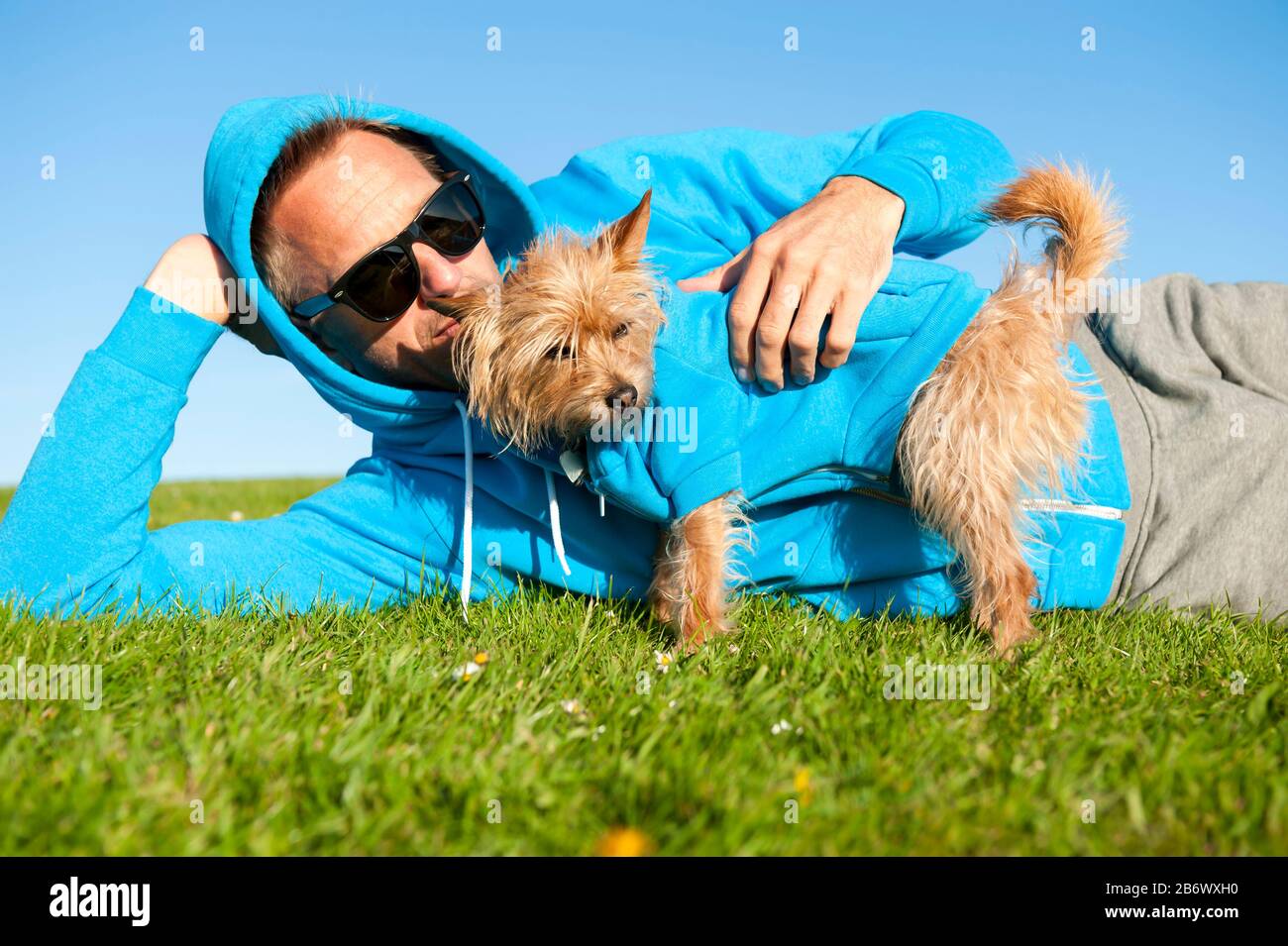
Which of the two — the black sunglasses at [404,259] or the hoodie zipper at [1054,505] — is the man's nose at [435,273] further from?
the hoodie zipper at [1054,505]

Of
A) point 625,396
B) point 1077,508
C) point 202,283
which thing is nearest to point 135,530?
point 202,283

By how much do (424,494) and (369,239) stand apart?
125cm

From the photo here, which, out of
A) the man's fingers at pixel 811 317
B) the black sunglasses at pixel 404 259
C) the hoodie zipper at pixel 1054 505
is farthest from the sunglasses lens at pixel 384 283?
the hoodie zipper at pixel 1054 505

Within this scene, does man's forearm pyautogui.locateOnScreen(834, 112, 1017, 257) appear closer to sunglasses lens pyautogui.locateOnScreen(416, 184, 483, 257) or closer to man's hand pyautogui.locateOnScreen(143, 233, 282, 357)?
sunglasses lens pyautogui.locateOnScreen(416, 184, 483, 257)

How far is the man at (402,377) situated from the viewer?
3.53 metres

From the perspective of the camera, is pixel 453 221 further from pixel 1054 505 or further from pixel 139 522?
pixel 1054 505

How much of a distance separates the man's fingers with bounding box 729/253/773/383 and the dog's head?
0.37 meters

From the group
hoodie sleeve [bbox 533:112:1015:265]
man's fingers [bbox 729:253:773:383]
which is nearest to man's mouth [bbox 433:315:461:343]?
hoodie sleeve [bbox 533:112:1015:265]

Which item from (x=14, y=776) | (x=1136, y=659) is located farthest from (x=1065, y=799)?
(x=14, y=776)

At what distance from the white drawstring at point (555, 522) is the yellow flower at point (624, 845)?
199 cm

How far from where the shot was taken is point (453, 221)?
3.65 meters

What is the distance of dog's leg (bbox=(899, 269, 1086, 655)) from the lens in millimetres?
3131
